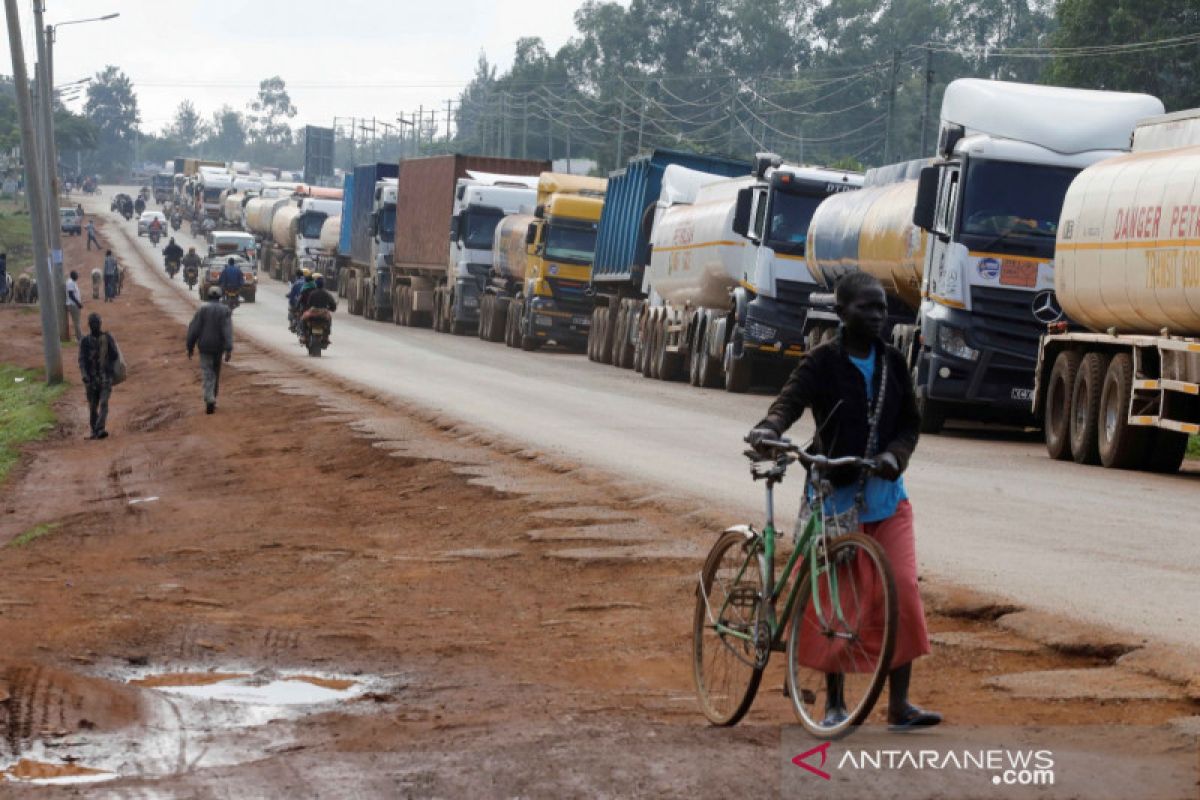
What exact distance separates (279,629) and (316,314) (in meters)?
26.8

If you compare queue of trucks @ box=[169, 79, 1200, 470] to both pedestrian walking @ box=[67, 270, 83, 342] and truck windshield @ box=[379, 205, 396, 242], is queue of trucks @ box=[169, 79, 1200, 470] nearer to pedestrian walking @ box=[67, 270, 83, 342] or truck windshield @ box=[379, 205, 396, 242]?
pedestrian walking @ box=[67, 270, 83, 342]

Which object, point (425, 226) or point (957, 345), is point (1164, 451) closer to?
point (957, 345)

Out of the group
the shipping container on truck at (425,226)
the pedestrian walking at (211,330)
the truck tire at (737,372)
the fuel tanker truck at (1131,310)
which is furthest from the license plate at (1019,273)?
the shipping container on truck at (425,226)

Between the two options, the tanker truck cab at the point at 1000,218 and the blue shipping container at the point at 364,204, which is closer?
the tanker truck cab at the point at 1000,218

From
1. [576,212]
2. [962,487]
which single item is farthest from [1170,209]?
[576,212]

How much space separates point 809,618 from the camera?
24.3 ft

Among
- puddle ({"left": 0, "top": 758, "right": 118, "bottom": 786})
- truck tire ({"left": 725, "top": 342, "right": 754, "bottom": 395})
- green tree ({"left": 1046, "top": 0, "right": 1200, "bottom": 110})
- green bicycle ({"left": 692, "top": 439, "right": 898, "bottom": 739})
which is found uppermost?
green tree ({"left": 1046, "top": 0, "right": 1200, "bottom": 110})

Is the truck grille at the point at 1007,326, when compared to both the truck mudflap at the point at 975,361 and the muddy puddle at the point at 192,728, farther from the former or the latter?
the muddy puddle at the point at 192,728

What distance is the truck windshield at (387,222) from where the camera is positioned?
6150 centimetres

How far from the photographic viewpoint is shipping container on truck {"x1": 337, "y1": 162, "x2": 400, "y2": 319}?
202 ft

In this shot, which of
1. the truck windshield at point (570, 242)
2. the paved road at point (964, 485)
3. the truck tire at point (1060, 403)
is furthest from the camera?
the truck windshield at point (570, 242)

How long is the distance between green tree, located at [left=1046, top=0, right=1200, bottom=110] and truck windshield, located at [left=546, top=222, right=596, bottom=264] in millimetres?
26604

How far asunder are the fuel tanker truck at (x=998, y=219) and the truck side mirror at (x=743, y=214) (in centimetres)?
760

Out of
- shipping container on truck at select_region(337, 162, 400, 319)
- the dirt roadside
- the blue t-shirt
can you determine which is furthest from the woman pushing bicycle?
shipping container on truck at select_region(337, 162, 400, 319)
